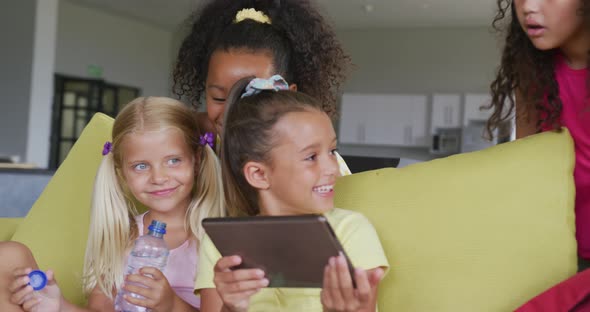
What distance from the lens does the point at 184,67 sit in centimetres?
246

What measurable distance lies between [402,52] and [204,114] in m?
9.40

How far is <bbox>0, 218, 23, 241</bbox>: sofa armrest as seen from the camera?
2123 mm

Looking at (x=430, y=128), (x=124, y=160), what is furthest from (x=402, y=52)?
(x=124, y=160)

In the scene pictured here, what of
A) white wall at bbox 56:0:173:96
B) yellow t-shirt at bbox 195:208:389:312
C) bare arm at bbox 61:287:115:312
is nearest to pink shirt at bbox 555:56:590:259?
yellow t-shirt at bbox 195:208:389:312

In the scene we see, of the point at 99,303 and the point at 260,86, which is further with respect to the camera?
the point at 99,303

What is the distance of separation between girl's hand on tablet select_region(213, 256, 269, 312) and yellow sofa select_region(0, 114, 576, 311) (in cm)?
33

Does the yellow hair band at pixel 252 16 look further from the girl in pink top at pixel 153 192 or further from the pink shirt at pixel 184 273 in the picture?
the pink shirt at pixel 184 273

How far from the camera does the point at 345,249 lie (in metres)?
1.37

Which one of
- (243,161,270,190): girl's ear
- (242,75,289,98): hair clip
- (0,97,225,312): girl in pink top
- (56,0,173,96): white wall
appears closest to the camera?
(243,161,270,190): girl's ear

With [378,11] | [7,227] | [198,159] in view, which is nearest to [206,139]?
[198,159]

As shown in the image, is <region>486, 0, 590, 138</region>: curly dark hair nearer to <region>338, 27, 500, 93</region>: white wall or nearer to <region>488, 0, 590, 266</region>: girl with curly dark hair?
<region>488, 0, 590, 266</region>: girl with curly dark hair

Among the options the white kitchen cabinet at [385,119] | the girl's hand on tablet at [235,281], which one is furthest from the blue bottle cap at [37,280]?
the white kitchen cabinet at [385,119]

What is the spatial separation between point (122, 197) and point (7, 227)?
489mm

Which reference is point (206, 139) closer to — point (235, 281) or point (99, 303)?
point (99, 303)
